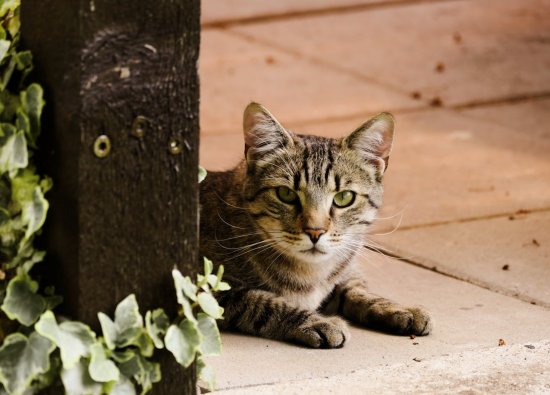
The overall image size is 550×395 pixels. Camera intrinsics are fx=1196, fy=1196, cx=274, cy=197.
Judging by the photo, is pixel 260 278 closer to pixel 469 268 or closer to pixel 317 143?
pixel 317 143

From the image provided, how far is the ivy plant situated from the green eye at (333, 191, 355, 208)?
4.24 ft

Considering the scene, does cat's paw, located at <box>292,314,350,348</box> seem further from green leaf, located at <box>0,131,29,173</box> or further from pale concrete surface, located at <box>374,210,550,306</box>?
green leaf, located at <box>0,131,29,173</box>

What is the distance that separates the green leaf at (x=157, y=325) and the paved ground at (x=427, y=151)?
0.53 m

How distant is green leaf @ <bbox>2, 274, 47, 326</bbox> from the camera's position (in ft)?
12.1

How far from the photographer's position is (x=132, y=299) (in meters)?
3.77

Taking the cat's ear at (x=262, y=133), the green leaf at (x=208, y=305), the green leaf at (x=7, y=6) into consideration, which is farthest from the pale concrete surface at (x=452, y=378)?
the green leaf at (x=7, y=6)

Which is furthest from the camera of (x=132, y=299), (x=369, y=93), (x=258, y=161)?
(x=369, y=93)

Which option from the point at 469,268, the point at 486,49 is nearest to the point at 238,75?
the point at 486,49

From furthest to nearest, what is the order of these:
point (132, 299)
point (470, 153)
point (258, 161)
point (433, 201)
Result: 1. point (470, 153)
2. point (433, 201)
3. point (258, 161)
4. point (132, 299)

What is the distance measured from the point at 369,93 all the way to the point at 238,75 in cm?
114

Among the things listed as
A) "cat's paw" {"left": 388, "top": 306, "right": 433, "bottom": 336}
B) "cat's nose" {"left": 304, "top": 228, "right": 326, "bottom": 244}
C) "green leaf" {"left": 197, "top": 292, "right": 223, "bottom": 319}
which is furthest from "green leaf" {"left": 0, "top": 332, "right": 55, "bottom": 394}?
"cat's paw" {"left": 388, "top": 306, "right": 433, "bottom": 336}

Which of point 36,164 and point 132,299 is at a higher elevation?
point 36,164

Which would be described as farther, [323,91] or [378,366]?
[323,91]

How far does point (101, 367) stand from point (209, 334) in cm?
44
